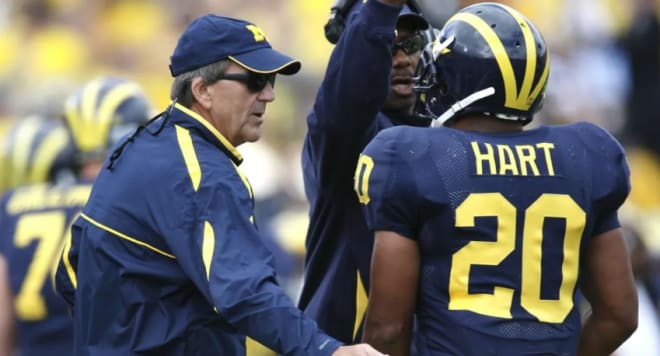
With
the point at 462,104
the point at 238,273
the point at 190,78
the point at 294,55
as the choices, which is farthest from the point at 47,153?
the point at 294,55

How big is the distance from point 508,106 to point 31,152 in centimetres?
342

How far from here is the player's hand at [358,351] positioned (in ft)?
13.5

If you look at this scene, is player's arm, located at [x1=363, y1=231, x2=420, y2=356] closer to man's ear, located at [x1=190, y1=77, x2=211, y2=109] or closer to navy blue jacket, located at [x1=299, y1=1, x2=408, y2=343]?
navy blue jacket, located at [x1=299, y1=1, x2=408, y2=343]

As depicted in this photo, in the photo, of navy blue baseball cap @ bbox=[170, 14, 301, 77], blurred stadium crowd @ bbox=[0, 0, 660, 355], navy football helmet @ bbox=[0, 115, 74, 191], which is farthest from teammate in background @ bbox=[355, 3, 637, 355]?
blurred stadium crowd @ bbox=[0, 0, 660, 355]

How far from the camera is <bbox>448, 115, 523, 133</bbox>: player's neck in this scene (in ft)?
14.5

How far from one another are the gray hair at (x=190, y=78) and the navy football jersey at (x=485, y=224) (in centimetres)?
60

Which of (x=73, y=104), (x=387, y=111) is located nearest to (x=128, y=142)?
(x=387, y=111)

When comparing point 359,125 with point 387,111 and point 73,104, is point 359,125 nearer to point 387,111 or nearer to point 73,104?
point 387,111

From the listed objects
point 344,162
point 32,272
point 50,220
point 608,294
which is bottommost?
point 32,272

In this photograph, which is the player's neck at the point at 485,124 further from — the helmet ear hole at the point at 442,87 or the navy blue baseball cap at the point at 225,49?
the navy blue baseball cap at the point at 225,49

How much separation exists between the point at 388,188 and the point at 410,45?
0.97 metres

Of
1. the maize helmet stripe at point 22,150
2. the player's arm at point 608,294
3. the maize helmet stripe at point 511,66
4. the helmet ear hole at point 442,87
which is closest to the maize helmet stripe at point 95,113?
the maize helmet stripe at point 22,150

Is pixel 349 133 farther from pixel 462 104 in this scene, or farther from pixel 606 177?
pixel 606 177

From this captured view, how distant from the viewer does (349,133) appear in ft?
15.6
